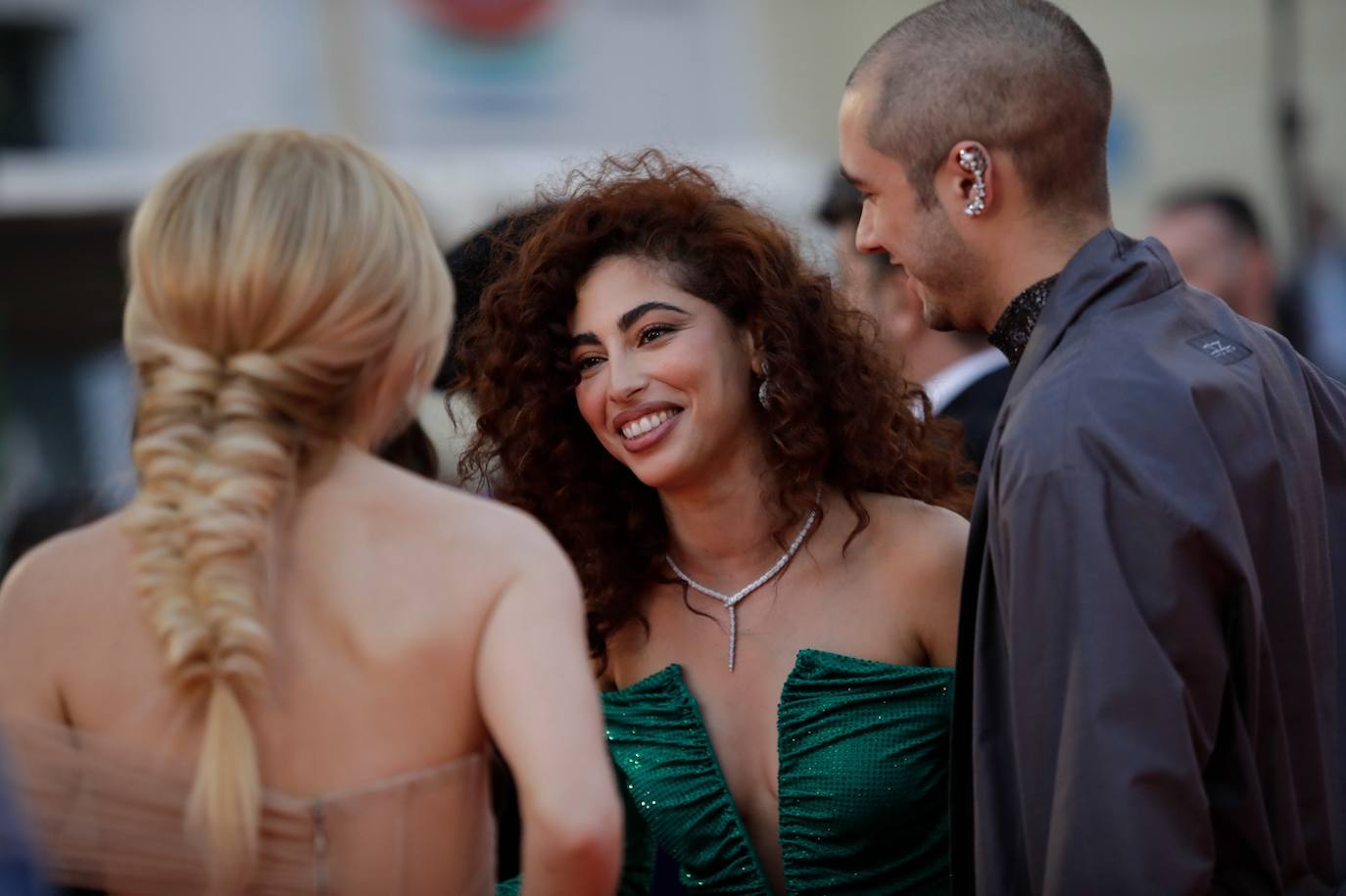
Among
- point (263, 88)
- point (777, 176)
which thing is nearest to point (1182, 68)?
point (777, 176)

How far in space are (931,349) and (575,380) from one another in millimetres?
1639

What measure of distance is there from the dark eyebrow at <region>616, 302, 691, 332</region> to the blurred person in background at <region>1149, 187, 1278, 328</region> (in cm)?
355

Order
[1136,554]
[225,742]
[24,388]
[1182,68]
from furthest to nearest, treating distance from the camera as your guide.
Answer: [1182,68], [24,388], [1136,554], [225,742]

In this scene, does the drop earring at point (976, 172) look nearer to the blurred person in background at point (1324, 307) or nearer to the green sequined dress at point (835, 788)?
the green sequined dress at point (835, 788)

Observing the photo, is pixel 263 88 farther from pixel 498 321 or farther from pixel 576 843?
pixel 576 843

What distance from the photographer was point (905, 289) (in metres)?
4.62

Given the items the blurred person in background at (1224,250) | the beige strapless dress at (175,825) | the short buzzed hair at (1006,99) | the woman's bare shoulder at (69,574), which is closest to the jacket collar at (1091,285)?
the short buzzed hair at (1006,99)

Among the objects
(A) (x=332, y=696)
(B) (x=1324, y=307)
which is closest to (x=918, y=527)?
(A) (x=332, y=696)

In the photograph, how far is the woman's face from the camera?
3010mm

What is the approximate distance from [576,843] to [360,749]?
0.98 ft

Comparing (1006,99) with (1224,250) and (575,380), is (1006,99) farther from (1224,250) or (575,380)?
(1224,250)

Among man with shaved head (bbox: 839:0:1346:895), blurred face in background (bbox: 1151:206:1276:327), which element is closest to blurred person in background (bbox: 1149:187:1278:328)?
blurred face in background (bbox: 1151:206:1276:327)

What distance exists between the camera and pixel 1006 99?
254cm

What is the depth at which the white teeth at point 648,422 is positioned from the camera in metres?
3.02
